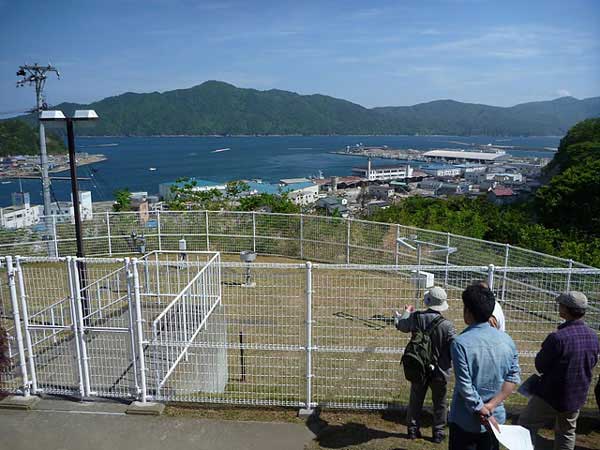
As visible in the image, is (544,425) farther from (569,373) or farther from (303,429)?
(303,429)

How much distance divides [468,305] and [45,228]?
42.4 feet

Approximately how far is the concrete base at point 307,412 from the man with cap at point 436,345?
113 centimetres

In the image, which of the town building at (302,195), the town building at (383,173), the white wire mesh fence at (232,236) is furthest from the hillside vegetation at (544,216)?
the town building at (383,173)

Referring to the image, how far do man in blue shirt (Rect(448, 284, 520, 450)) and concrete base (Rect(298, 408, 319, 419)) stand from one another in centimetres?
214

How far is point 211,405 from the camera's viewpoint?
5191 mm

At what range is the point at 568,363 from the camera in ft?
11.6

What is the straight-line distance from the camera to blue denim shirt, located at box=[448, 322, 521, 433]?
3055mm

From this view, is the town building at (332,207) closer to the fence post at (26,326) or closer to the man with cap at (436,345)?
the fence post at (26,326)

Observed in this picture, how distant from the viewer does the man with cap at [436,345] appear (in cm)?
405

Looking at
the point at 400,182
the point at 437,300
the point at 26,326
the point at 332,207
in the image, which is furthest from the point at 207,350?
the point at 400,182

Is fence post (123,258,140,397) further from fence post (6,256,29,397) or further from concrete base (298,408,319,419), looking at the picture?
concrete base (298,408,319,419)

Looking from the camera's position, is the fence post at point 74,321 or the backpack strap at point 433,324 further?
the fence post at point 74,321

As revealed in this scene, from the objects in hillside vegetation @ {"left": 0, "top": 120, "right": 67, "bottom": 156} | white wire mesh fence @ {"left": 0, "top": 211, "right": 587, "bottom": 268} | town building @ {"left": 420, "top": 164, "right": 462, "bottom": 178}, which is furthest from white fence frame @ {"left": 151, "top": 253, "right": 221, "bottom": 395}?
town building @ {"left": 420, "top": 164, "right": 462, "bottom": 178}

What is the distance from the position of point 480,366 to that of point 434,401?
4.71 feet
